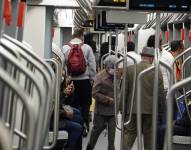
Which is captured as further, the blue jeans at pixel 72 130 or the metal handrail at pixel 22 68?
the blue jeans at pixel 72 130

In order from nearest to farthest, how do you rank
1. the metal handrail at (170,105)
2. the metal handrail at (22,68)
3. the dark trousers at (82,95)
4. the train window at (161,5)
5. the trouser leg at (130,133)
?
1. the metal handrail at (22,68)
2. the metal handrail at (170,105)
3. the train window at (161,5)
4. the trouser leg at (130,133)
5. the dark trousers at (82,95)

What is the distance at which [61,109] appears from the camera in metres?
7.07

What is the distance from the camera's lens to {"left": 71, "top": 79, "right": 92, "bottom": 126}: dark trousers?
9367 millimetres

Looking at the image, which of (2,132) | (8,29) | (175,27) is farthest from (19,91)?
(175,27)

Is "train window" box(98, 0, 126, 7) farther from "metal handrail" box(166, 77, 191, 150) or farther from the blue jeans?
"metal handrail" box(166, 77, 191, 150)

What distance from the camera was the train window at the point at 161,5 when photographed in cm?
452

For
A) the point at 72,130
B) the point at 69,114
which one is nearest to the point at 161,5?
the point at 69,114

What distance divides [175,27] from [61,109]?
625 centimetres

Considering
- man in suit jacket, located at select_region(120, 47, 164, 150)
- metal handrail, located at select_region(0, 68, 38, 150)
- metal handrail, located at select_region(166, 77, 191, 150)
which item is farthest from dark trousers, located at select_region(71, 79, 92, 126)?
metal handrail, located at select_region(0, 68, 38, 150)

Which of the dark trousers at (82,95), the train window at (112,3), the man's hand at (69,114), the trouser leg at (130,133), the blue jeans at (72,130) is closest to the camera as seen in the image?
the train window at (112,3)

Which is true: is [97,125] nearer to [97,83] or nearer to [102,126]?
[102,126]

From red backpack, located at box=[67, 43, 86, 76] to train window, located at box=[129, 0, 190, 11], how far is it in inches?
184

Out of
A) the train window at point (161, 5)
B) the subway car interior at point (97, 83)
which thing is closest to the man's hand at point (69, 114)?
the subway car interior at point (97, 83)

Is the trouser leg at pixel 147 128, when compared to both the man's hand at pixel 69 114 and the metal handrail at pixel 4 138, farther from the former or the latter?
the metal handrail at pixel 4 138
